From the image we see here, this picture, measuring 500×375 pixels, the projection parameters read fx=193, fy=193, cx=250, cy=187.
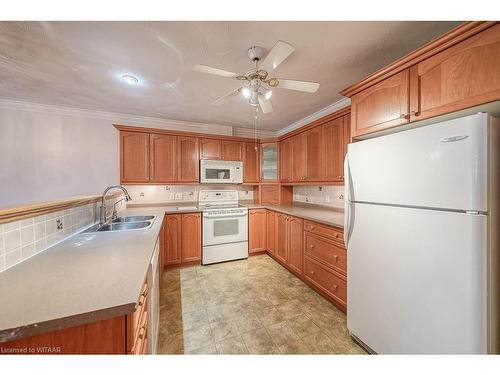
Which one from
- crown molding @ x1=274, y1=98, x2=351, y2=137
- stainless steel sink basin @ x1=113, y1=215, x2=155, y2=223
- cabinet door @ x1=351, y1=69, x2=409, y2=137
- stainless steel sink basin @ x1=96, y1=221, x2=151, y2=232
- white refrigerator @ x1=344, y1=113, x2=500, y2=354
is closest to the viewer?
white refrigerator @ x1=344, y1=113, x2=500, y2=354

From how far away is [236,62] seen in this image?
1.72 m

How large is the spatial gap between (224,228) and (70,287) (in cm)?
241

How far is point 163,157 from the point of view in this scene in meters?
3.18

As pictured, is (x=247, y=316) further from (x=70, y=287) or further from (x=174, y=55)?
(x=174, y=55)

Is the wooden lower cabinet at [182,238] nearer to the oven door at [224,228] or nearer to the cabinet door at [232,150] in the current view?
the oven door at [224,228]

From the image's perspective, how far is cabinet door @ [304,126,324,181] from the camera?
8.75 feet

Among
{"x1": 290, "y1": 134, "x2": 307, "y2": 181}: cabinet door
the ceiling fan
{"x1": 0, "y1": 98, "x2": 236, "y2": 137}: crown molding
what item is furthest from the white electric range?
the ceiling fan

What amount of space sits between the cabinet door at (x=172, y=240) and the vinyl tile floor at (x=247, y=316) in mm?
216

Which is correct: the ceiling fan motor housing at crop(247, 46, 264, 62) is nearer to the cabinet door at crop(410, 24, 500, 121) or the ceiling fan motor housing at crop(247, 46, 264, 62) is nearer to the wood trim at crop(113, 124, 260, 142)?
the cabinet door at crop(410, 24, 500, 121)

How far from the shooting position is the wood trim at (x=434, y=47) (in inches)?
38.4

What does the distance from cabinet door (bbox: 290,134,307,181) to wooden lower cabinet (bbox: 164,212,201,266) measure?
5.65ft

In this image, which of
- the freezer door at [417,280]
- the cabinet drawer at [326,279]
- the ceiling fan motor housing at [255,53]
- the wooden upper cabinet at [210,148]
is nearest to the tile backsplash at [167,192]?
the wooden upper cabinet at [210,148]
